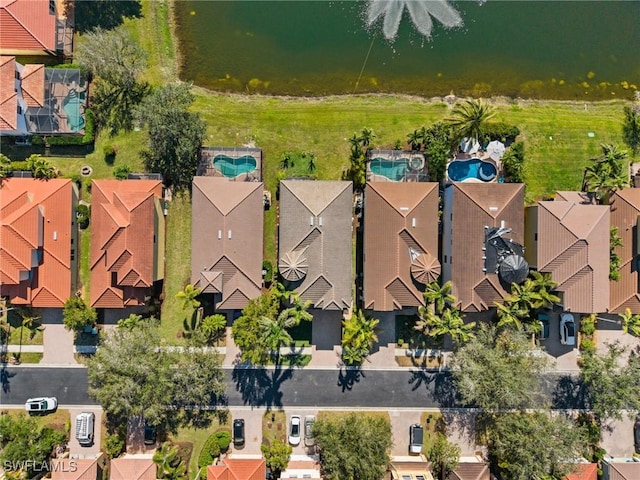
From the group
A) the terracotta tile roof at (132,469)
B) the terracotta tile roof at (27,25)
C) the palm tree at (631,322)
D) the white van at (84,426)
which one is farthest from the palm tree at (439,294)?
the terracotta tile roof at (27,25)

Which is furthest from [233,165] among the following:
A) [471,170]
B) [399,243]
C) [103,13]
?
[471,170]

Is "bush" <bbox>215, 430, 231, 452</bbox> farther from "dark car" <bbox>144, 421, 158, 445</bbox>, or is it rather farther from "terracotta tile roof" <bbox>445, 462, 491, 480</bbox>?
"terracotta tile roof" <bbox>445, 462, 491, 480</bbox>

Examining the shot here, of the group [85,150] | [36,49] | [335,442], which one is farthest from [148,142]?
[335,442]

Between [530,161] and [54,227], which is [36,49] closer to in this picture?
[54,227]

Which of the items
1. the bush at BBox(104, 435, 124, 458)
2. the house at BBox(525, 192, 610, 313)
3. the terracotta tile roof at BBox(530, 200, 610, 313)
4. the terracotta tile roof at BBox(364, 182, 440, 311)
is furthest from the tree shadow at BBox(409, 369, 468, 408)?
the bush at BBox(104, 435, 124, 458)

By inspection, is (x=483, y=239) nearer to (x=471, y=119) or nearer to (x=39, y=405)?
(x=471, y=119)

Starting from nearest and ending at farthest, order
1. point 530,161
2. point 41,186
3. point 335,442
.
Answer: point 335,442, point 41,186, point 530,161
